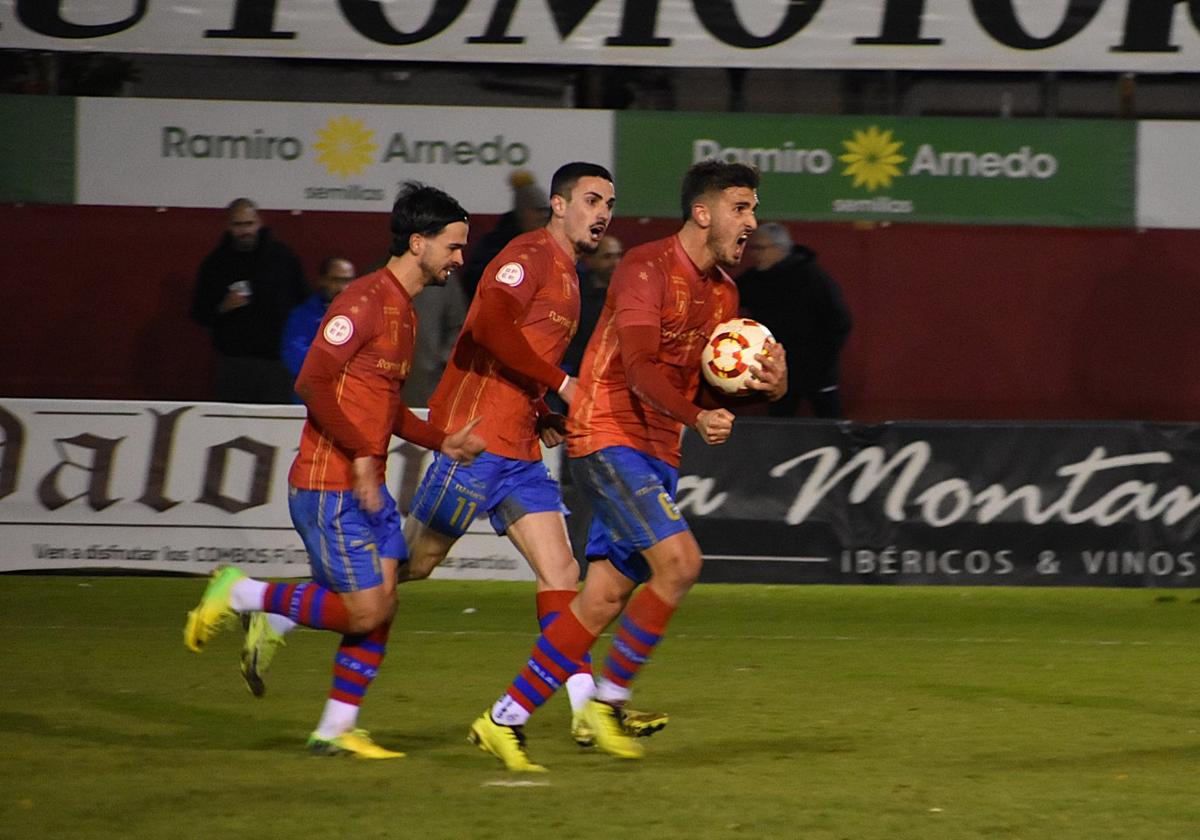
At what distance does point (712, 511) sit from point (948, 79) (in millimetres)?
5303

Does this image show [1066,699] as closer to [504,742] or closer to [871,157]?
[504,742]

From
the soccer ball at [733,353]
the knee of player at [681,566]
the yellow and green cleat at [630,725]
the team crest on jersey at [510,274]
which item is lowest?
the yellow and green cleat at [630,725]

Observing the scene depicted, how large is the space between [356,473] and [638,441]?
996mm

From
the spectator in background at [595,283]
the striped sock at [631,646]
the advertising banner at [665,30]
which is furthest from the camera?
the advertising banner at [665,30]

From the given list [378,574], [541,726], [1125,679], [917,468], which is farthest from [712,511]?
[378,574]

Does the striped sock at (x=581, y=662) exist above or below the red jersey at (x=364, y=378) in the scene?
below

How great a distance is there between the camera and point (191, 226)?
15156 mm

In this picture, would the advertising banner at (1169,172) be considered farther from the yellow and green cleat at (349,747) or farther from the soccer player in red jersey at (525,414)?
the yellow and green cleat at (349,747)

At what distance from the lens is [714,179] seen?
6500 mm

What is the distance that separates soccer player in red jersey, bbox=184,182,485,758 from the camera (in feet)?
20.4

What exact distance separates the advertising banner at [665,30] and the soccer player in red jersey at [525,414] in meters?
8.03

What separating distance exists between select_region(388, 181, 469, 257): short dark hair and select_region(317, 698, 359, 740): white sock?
1529 mm

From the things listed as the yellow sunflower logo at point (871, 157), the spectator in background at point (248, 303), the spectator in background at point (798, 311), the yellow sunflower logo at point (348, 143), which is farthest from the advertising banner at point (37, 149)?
the yellow sunflower logo at point (871, 157)

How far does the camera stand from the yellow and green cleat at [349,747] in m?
6.38
